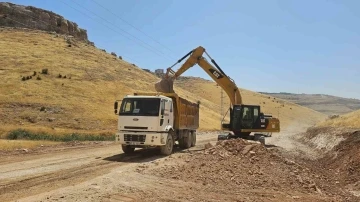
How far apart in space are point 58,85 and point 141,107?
4230 centimetres

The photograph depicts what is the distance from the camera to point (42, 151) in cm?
2341

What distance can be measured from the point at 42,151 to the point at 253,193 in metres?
15.2

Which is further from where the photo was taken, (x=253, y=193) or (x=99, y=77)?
(x=99, y=77)

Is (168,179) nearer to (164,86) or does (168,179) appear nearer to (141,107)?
(141,107)

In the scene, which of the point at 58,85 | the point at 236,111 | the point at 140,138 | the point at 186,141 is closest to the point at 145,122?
the point at 140,138

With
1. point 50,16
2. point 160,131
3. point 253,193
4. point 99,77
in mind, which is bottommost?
point 253,193

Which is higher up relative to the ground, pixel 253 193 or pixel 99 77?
pixel 99 77

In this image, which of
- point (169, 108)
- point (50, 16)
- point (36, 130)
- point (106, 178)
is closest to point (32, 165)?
point (106, 178)

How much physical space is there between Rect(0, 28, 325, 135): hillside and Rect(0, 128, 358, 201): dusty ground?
25302mm

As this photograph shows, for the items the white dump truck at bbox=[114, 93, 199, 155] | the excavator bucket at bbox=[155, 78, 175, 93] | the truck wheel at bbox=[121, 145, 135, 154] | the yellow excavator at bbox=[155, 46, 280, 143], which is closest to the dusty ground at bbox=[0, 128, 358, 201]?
the white dump truck at bbox=[114, 93, 199, 155]

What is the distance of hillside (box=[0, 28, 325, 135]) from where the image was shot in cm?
4698

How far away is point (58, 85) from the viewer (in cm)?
5909

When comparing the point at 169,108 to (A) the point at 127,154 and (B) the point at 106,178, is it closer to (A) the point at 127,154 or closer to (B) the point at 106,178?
(A) the point at 127,154

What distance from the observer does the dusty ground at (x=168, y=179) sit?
36.9 ft
